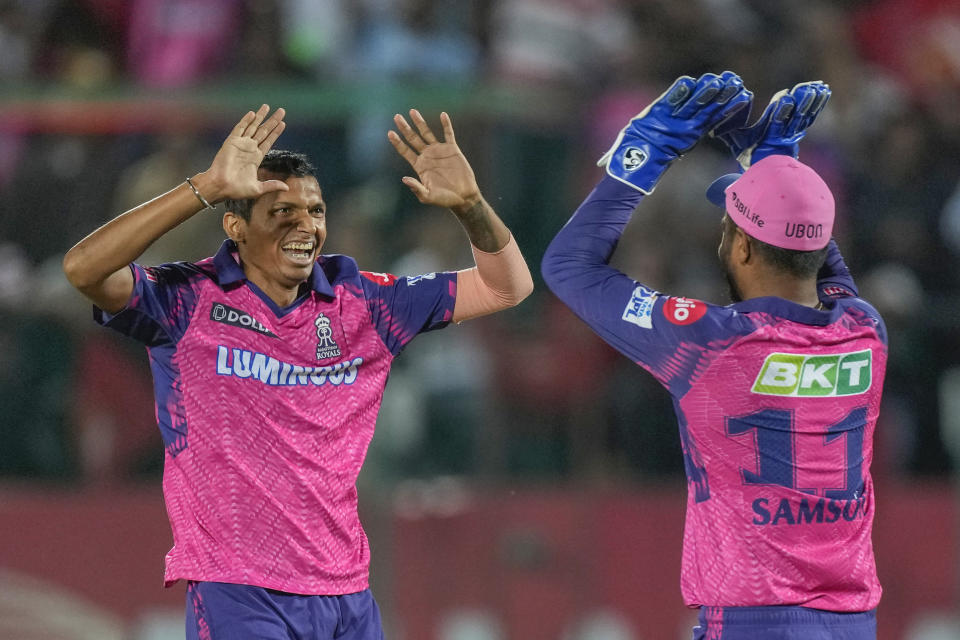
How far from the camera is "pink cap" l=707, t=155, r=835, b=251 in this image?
4301 millimetres

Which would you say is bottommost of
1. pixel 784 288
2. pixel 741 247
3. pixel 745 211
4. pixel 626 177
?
pixel 784 288

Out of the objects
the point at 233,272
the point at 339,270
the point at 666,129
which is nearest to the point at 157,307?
the point at 233,272

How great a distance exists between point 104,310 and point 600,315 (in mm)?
1468

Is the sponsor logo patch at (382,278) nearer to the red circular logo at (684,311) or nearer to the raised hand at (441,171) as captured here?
the raised hand at (441,171)

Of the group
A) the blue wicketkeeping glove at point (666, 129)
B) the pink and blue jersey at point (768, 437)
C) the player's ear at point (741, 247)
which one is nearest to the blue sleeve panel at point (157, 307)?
the pink and blue jersey at point (768, 437)

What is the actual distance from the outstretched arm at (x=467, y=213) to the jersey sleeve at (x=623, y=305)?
31 cm

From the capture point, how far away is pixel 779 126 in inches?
190

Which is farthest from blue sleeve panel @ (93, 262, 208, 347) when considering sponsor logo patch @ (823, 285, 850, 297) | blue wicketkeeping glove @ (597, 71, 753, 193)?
sponsor logo patch @ (823, 285, 850, 297)

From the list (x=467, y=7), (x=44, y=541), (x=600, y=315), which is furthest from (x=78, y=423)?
(x=600, y=315)

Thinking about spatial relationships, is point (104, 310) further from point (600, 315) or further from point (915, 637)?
point (915, 637)

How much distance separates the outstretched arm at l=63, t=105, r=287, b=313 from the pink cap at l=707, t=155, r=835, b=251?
1.39 metres

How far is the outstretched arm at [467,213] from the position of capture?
460 centimetres

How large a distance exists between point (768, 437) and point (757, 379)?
0.17 m

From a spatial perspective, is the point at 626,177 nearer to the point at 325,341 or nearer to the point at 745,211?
the point at 745,211
